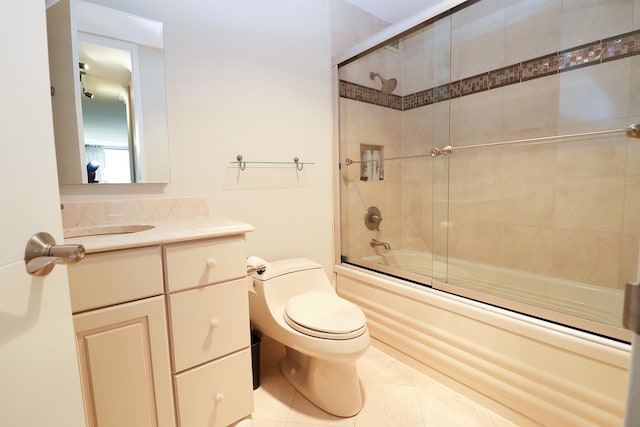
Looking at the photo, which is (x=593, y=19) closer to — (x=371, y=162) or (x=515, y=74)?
(x=515, y=74)

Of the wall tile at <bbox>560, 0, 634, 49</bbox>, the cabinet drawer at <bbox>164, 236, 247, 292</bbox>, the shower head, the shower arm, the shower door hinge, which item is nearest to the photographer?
the shower door hinge

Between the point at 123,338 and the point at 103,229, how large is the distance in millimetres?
534

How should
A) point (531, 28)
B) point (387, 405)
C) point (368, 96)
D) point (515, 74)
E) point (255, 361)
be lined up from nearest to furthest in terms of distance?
point (387, 405) → point (255, 361) → point (531, 28) → point (515, 74) → point (368, 96)

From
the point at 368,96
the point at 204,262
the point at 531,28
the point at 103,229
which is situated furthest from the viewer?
the point at 368,96

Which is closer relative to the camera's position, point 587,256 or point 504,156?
point 587,256

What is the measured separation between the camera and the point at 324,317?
129 cm

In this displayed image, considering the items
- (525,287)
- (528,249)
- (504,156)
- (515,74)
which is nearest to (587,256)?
(528,249)

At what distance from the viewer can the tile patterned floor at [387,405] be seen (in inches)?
48.7

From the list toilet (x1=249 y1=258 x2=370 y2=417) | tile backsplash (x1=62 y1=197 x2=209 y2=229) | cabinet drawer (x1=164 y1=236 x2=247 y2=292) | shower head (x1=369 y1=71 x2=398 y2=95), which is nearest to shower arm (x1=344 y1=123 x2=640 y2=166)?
shower head (x1=369 y1=71 x2=398 y2=95)

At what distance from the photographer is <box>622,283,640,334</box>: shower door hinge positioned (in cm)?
36

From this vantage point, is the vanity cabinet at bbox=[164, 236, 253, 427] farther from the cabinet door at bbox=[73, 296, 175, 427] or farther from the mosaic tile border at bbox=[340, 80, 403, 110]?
the mosaic tile border at bbox=[340, 80, 403, 110]

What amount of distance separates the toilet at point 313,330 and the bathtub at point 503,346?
1.23 ft

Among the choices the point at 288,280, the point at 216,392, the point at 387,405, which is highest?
the point at 288,280

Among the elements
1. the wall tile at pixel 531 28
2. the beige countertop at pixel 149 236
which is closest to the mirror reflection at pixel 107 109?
the beige countertop at pixel 149 236
